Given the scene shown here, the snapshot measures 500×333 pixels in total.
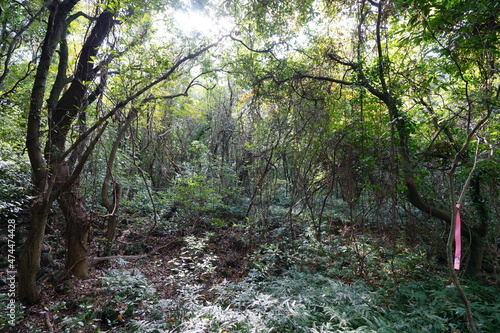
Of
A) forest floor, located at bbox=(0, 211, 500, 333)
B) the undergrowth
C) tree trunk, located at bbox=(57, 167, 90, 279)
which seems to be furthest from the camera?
tree trunk, located at bbox=(57, 167, 90, 279)

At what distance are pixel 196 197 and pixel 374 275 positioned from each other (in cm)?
514

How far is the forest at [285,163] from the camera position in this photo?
3.32m

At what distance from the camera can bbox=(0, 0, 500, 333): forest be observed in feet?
10.9

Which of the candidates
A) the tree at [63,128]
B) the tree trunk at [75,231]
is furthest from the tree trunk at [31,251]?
the tree trunk at [75,231]

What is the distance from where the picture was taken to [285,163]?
8211mm

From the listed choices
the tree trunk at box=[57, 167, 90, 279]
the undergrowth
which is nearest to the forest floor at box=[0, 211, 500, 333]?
the undergrowth

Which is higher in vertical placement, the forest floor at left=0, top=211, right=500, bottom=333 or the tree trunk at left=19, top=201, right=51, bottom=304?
the tree trunk at left=19, top=201, right=51, bottom=304

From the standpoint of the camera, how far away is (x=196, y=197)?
8109 mm

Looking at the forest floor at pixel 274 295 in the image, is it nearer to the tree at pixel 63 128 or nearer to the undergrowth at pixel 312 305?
the undergrowth at pixel 312 305

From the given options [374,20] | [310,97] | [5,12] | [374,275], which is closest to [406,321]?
[374,275]

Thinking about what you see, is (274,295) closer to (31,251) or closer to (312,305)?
(312,305)

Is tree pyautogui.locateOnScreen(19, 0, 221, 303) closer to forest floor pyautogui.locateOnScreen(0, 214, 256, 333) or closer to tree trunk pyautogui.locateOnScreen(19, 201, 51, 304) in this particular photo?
tree trunk pyautogui.locateOnScreen(19, 201, 51, 304)

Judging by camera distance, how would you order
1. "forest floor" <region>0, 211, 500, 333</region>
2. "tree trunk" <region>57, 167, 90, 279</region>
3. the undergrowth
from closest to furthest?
the undergrowth < "forest floor" <region>0, 211, 500, 333</region> < "tree trunk" <region>57, 167, 90, 279</region>

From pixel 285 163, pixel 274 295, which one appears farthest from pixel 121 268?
pixel 285 163
